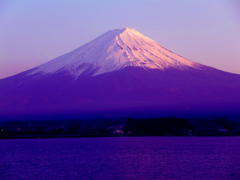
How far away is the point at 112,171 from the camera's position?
3378 cm

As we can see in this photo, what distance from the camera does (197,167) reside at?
35.0 metres

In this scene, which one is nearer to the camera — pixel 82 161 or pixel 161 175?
pixel 161 175

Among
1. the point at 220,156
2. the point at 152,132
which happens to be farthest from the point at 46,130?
the point at 220,156

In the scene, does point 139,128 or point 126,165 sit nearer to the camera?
point 126,165

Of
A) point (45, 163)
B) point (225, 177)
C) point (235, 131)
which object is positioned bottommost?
point (225, 177)

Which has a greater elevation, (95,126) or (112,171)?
(95,126)

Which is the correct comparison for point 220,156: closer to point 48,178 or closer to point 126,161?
point 126,161

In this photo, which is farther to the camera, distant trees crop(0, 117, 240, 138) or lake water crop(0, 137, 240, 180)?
distant trees crop(0, 117, 240, 138)

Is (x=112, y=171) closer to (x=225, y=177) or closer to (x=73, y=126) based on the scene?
(x=225, y=177)

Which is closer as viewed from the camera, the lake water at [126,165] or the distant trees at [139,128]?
the lake water at [126,165]

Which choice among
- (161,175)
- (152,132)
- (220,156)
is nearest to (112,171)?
(161,175)

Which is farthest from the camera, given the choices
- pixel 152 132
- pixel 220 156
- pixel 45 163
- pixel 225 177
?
pixel 152 132

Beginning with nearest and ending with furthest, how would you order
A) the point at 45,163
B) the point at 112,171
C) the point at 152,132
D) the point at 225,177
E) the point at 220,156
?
the point at 225,177 → the point at 112,171 → the point at 45,163 → the point at 220,156 → the point at 152,132

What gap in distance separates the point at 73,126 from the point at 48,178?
49.5 metres
